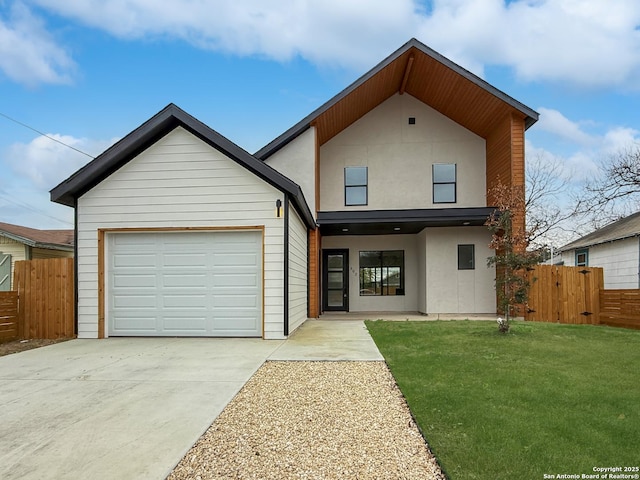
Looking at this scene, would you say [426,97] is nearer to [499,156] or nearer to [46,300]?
[499,156]

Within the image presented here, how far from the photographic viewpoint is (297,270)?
10.5 meters

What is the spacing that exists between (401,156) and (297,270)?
6714 mm

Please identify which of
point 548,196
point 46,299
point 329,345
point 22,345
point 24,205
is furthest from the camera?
point 24,205

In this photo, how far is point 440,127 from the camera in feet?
49.1

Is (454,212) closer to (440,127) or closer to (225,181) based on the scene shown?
(440,127)

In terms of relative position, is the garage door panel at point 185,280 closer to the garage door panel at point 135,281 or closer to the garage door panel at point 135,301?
the garage door panel at point 135,281

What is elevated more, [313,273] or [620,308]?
[313,273]

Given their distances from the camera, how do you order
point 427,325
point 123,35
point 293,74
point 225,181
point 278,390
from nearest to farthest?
point 278,390 < point 225,181 < point 427,325 < point 123,35 < point 293,74

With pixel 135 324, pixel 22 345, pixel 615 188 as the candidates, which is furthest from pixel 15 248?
pixel 615 188

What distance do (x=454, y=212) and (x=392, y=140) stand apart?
361 centimetres

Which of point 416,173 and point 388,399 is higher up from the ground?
point 416,173

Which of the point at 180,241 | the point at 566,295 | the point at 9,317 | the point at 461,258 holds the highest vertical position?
the point at 180,241

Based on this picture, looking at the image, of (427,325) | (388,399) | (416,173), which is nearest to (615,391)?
(388,399)

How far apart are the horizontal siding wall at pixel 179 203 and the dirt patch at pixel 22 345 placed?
0.62 meters
